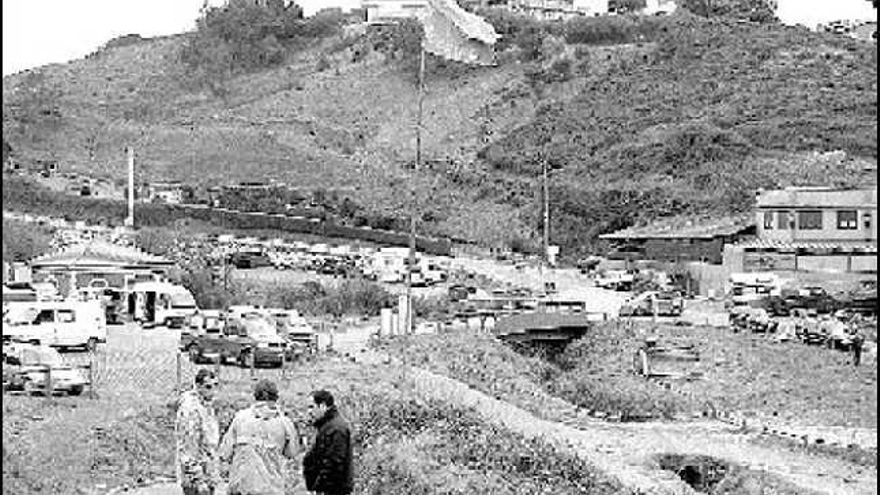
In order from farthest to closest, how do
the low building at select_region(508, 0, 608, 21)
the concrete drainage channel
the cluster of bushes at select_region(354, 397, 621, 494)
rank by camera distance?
the low building at select_region(508, 0, 608, 21), the concrete drainage channel, the cluster of bushes at select_region(354, 397, 621, 494)

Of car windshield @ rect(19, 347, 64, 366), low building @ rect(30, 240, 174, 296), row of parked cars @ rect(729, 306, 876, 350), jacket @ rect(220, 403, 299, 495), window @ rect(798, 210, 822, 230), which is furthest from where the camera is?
window @ rect(798, 210, 822, 230)

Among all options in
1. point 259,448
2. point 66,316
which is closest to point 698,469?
point 66,316

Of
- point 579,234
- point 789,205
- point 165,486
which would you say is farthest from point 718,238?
point 165,486

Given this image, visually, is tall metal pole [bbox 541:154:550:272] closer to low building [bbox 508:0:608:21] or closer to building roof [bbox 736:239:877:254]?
building roof [bbox 736:239:877:254]

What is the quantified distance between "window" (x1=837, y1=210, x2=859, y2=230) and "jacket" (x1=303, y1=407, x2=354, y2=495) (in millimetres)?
42550

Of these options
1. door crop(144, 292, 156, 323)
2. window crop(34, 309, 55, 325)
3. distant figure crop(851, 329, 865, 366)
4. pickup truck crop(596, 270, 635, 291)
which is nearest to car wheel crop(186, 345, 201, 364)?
window crop(34, 309, 55, 325)

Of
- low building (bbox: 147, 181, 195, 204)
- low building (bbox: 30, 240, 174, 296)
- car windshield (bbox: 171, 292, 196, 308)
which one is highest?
low building (bbox: 147, 181, 195, 204)

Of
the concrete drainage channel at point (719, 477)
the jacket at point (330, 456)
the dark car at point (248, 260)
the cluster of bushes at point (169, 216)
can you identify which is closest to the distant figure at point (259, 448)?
the jacket at point (330, 456)

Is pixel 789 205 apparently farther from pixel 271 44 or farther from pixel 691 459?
pixel 271 44

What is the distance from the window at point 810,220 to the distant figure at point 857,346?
17673 millimetres

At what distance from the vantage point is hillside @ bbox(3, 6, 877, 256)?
66.0 metres

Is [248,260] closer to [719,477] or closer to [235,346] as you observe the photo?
[235,346]

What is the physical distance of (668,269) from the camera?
161 feet

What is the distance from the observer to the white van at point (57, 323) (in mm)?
21172
